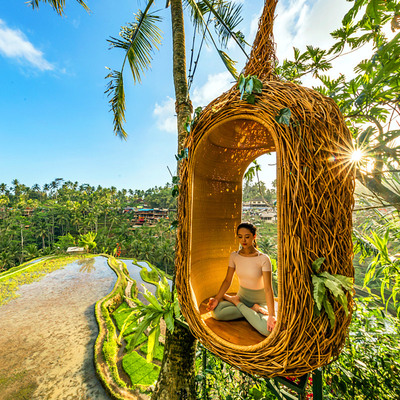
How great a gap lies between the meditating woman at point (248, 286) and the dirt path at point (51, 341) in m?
5.82

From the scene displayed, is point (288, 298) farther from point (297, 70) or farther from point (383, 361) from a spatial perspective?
point (297, 70)

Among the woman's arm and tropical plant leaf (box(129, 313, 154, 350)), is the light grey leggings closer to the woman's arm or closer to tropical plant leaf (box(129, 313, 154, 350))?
the woman's arm

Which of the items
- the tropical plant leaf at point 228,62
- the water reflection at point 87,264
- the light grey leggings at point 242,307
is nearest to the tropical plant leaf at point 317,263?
the light grey leggings at point 242,307

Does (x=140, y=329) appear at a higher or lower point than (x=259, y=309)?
lower

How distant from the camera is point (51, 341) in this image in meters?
6.42

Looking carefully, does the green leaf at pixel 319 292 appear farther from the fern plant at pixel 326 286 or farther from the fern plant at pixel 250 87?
Answer: the fern plant at pixel 250 87

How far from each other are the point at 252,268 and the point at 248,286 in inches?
Result: 6.3

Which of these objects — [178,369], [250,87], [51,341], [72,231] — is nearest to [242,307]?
[178,369]

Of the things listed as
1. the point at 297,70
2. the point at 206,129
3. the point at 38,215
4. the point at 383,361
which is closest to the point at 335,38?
the point at 297,70

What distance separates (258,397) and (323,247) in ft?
4.93

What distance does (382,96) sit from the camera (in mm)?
1414

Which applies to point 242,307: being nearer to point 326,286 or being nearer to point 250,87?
point 326,286

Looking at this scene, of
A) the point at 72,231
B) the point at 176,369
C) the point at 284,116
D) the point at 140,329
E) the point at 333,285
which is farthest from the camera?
the point at 72,231

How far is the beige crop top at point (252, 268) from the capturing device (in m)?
1.36
